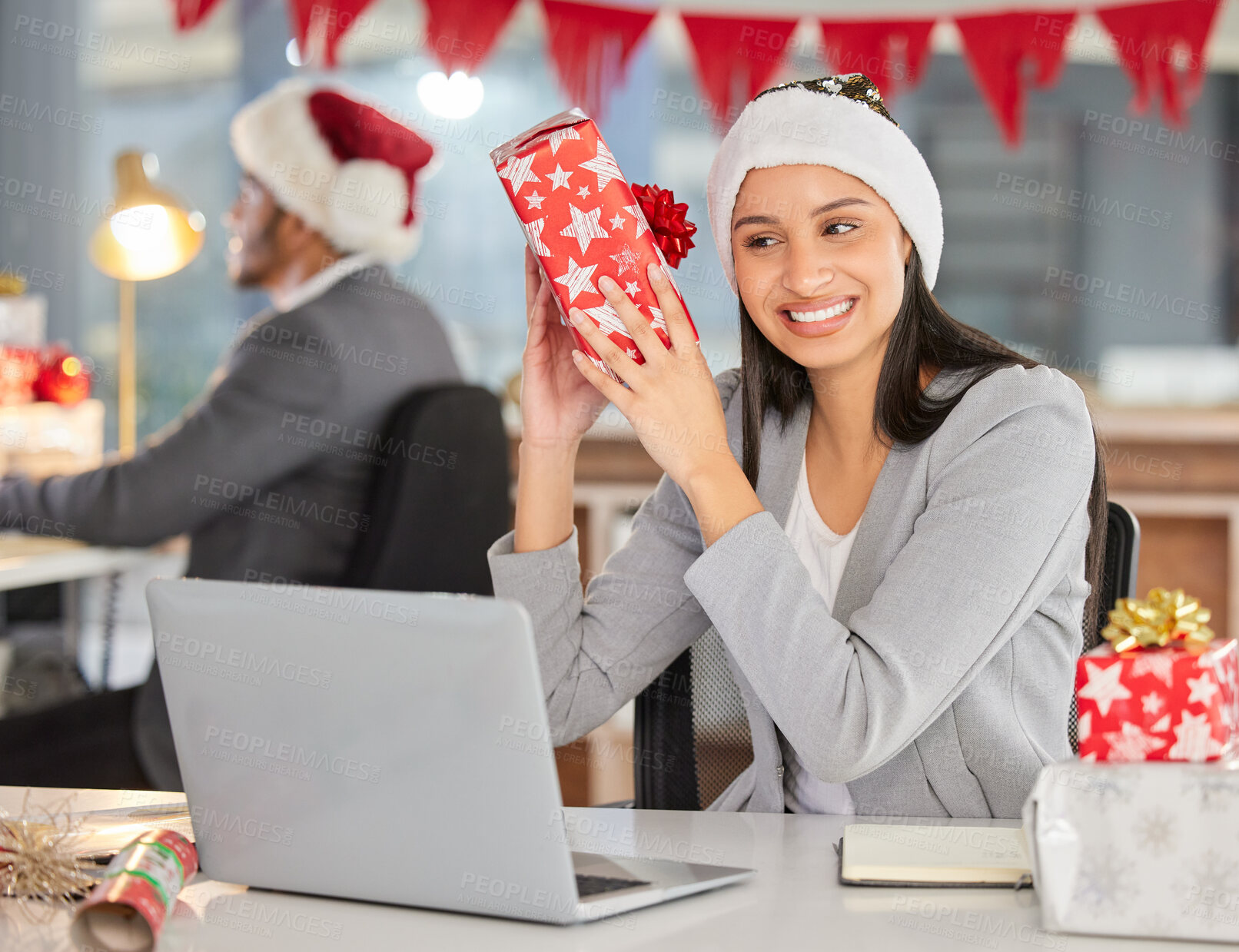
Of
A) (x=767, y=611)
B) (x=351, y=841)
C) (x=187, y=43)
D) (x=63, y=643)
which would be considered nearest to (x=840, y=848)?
(x=767, y=611)

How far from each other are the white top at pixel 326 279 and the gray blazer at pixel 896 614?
3.01 ft

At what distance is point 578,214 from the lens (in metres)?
0.91

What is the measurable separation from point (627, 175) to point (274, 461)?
311cm

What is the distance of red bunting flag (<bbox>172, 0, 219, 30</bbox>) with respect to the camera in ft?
9.32

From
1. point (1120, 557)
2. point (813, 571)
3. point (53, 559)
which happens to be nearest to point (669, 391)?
point (813, 571)

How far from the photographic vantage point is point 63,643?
2.58m

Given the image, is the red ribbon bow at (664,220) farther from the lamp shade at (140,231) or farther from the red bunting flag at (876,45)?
the red bunting flag at (876,45)

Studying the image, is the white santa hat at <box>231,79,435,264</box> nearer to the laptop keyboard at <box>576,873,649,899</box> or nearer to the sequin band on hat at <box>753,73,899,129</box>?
the sequin band on hat at <box>753,73,899,129</box>

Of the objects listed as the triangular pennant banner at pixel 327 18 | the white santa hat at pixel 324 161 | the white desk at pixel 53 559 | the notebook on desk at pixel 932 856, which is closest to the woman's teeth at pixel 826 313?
the notebook on desk at pixel 932 856

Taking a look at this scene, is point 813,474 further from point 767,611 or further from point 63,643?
point 63,643

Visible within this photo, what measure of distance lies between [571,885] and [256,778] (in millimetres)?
194

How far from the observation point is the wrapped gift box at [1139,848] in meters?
0.62

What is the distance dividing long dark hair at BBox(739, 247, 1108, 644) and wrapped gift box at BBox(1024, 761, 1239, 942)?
0.44 m

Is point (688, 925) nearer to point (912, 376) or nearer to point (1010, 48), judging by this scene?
point (912, 376)
